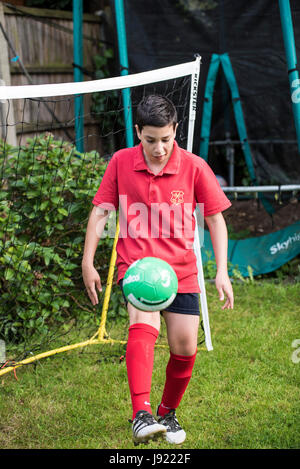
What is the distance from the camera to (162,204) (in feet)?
8.50

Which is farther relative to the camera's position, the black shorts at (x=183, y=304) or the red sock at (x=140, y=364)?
the black shorts at (x=183, y=304)

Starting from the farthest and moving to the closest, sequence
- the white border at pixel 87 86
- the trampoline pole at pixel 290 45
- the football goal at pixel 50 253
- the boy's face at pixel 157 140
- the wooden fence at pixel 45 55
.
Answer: the wooden fence at pixel 45 55 → the trampoline pole at pixel 290 45 → the football goal at pixel 50 253 → the white border at pixel 87 86 → the boy's face at pixel 157 140

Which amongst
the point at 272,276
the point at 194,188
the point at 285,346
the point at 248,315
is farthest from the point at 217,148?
the point at 194,188

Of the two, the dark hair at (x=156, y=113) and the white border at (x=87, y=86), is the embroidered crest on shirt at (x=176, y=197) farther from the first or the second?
the white border at (x=87, y=86)

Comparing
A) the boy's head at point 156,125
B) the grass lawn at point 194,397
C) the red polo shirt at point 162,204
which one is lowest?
→ the grass lawn at point 194,397

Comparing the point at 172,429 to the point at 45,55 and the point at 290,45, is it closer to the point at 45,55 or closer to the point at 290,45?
the point at 290,45

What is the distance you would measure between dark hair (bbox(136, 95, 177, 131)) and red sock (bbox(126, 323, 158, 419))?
2.88ft

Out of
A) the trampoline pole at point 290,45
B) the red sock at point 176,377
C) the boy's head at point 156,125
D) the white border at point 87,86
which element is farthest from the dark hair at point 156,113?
the trampoline pole at point 290,45

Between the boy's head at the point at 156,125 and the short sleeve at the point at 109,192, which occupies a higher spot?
the boy's head at the point at 156,125

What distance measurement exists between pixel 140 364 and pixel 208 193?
0.85 m

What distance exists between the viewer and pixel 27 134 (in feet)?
19.7

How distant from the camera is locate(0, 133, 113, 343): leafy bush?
3.77m

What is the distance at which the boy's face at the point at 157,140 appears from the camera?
7.86ft

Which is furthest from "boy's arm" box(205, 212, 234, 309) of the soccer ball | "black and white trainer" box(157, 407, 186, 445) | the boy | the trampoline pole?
the trampoline pole
